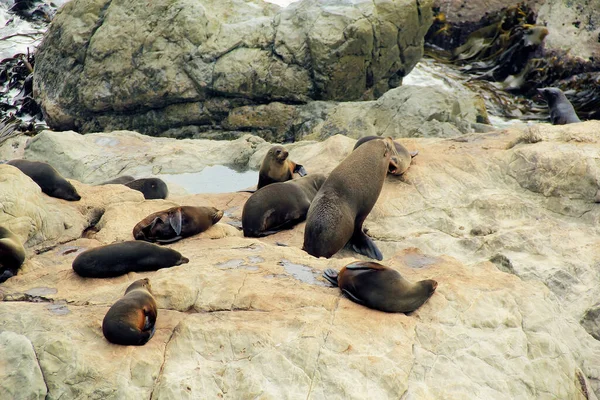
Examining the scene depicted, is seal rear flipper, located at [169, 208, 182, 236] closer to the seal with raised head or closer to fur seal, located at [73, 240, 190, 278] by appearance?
fur seal, located at [73, 240, 190, 278]

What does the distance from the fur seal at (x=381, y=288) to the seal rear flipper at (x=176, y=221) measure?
2334mm

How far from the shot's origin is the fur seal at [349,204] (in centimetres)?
680

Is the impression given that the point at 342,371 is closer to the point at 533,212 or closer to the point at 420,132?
the point at 533,212

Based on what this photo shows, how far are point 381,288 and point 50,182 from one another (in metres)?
4.67

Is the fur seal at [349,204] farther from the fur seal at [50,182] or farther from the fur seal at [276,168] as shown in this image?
the fur seal at [50,182]

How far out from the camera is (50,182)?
771cm

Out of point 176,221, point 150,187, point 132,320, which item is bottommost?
point 150,187

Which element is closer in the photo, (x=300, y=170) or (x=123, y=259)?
(x=123, y=259)

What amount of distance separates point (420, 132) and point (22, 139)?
7365 millimetres

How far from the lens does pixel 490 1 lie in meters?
20.6

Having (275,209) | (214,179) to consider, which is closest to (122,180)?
(214,179)

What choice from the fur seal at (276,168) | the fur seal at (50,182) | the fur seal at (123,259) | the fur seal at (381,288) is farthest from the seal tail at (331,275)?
the fur seal at (276,168)

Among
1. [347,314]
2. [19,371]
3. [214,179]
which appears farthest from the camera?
[214,179]

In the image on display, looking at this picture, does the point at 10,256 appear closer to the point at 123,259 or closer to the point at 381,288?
the point at 123,259
